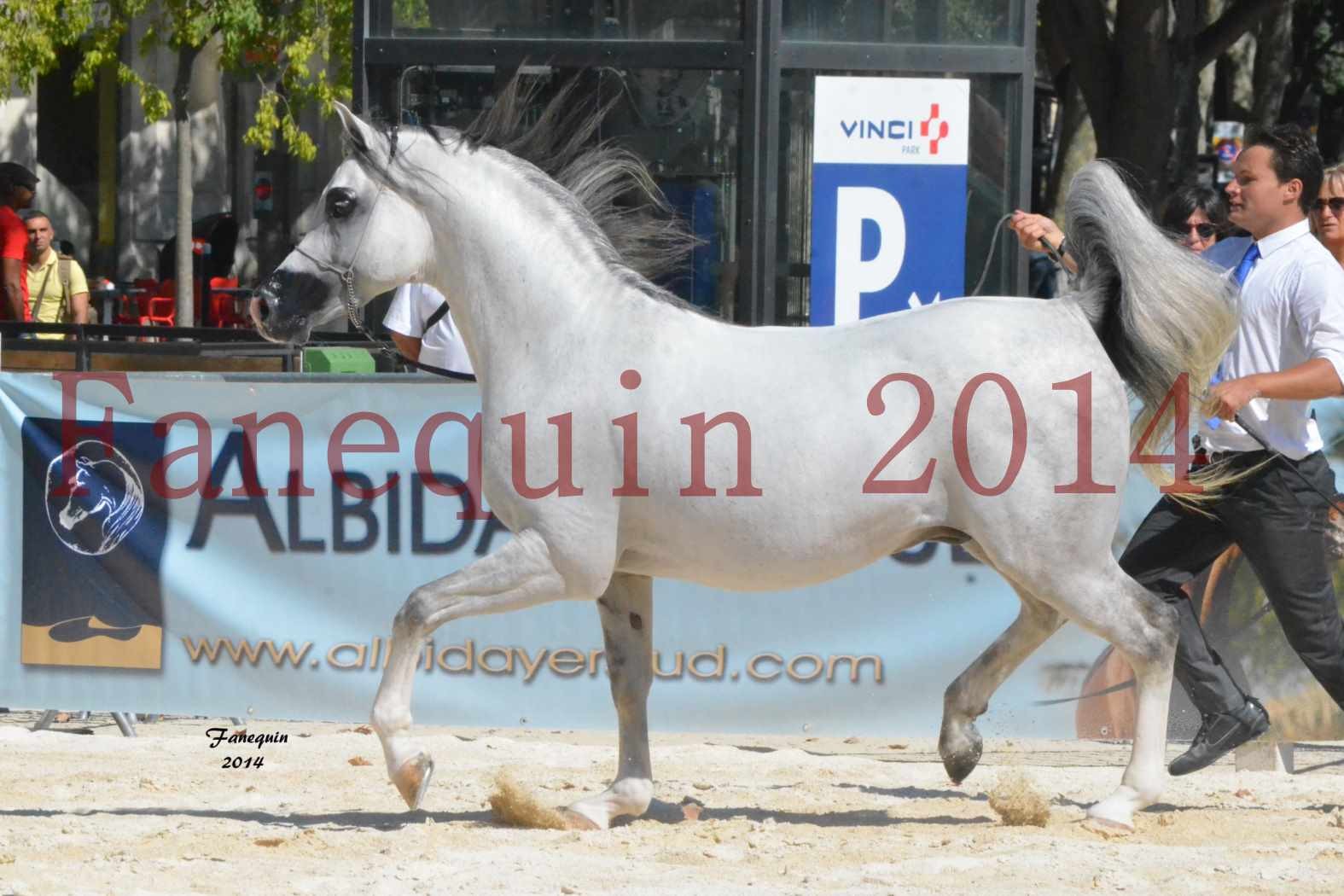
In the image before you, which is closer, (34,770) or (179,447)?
(34,770)

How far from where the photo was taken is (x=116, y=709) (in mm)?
6852

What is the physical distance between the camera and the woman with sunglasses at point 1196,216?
690 centimetres

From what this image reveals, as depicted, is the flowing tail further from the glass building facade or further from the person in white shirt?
the glass building facade

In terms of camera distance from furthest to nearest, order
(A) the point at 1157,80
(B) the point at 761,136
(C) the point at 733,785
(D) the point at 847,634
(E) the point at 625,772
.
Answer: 1. (A) the point at 1157,80
2. (B) the point at 761,136
3. (D) the point at 847,634
4. (C) the point at 733,785
5. (E) the point at 625,772

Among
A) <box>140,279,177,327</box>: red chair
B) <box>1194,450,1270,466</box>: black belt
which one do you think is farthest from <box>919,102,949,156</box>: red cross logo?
<box>140,279,177,327</box>: red chair

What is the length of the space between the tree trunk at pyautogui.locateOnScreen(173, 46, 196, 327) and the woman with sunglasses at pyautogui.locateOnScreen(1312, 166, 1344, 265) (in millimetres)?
11625

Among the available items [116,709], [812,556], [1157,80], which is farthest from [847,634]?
[1157,80]

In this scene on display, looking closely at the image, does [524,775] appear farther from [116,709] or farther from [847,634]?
[116,709]

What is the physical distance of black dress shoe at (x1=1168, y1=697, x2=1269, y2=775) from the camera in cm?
570

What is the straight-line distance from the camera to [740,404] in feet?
15.9

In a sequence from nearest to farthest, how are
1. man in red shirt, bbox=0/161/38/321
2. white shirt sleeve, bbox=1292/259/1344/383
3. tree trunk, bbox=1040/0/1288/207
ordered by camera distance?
1. white shirt sleeve, bbox=1292/259/1344/383
2. man in red shirt, bbox=0/161/38/321
3. tree trunk, bbox=1040/0/1288/207

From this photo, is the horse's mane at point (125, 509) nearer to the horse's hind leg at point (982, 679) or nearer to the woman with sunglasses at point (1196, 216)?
the horse's hind leg at point (982, 679)

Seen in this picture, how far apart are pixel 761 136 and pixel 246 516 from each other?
2.86m

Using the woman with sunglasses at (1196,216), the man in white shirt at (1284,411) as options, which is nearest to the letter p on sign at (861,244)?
the woman with sunglasses at (1196,216)
